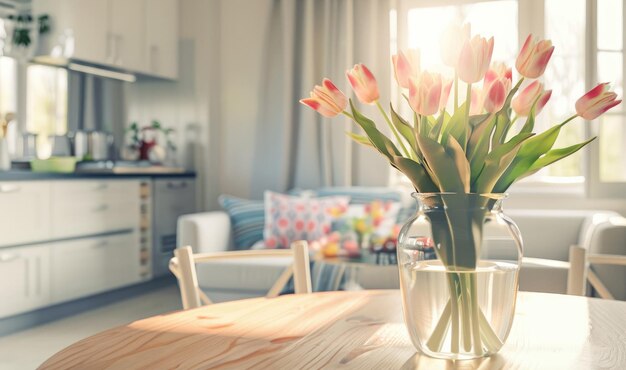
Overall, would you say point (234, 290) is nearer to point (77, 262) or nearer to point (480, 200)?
point (77, 262)

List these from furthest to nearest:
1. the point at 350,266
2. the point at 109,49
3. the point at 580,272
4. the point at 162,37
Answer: the point at 162,37 < the point at 109,49 < the point at 350,266 < the point at 580,272

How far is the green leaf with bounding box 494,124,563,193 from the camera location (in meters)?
0.91

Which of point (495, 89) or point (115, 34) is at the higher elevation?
point (115, 34)

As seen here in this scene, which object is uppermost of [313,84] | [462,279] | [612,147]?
[313,84]

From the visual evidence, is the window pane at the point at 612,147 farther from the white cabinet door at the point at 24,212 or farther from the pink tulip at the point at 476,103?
the pink tulip at the point at 476,103

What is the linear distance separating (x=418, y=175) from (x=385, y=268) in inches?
90.3

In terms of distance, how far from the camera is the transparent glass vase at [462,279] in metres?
0.88

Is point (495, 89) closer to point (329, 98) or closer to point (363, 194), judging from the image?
point (329, 98)

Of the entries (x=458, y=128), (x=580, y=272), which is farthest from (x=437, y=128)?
(x=580, y=272)

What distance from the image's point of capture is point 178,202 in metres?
5.21

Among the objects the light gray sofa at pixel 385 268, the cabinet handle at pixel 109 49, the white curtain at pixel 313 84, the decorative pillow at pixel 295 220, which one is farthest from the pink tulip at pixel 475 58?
the cabinet handle at pixel 109 49

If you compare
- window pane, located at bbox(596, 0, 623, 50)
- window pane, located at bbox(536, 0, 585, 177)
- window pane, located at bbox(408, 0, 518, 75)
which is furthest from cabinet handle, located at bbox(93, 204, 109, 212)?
window pane, located at bbox(596, 0, 623, 50)

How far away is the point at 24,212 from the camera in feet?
12.4

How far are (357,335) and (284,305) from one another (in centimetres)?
25
